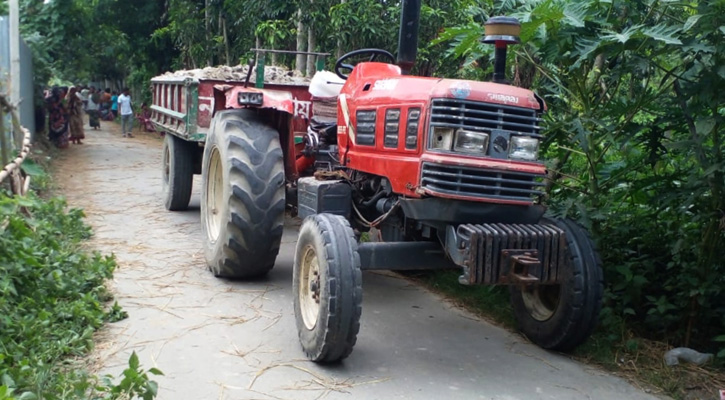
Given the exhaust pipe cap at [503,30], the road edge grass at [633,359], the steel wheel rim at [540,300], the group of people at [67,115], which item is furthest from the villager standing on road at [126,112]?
the exhaust pipe cap at [503,30]

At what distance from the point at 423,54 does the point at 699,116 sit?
6812mm

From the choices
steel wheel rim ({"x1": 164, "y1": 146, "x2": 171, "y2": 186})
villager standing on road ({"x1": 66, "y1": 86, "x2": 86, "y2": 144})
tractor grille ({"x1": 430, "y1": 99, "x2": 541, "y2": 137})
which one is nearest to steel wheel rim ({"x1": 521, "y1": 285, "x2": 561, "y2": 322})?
tractor grille ({"x1": 430, "y1": 99, "x2": 541, "y2": 137})

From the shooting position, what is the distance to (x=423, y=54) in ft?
37.1

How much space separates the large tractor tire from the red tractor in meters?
0.01

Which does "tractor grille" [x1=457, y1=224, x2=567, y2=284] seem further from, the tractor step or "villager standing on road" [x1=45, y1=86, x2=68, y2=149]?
"villager standing on road" [x1=45, y1=86, x2=68, y2=149]

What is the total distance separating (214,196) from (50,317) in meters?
2.56

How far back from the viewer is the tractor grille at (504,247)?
426cm

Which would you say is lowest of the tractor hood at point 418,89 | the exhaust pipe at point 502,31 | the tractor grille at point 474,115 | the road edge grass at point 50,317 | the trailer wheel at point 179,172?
the road edge grass at point 50,317

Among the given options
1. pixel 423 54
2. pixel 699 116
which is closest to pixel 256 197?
pixel 699 116

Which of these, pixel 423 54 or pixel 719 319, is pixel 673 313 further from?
pixel 423 54

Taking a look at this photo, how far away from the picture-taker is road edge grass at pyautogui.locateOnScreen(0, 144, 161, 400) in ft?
12.3

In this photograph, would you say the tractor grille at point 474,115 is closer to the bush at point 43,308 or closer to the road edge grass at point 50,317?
the road edge grass at point 50,317

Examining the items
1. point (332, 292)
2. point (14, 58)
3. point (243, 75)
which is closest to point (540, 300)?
point (332, 292)

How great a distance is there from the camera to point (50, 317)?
4789 mm
